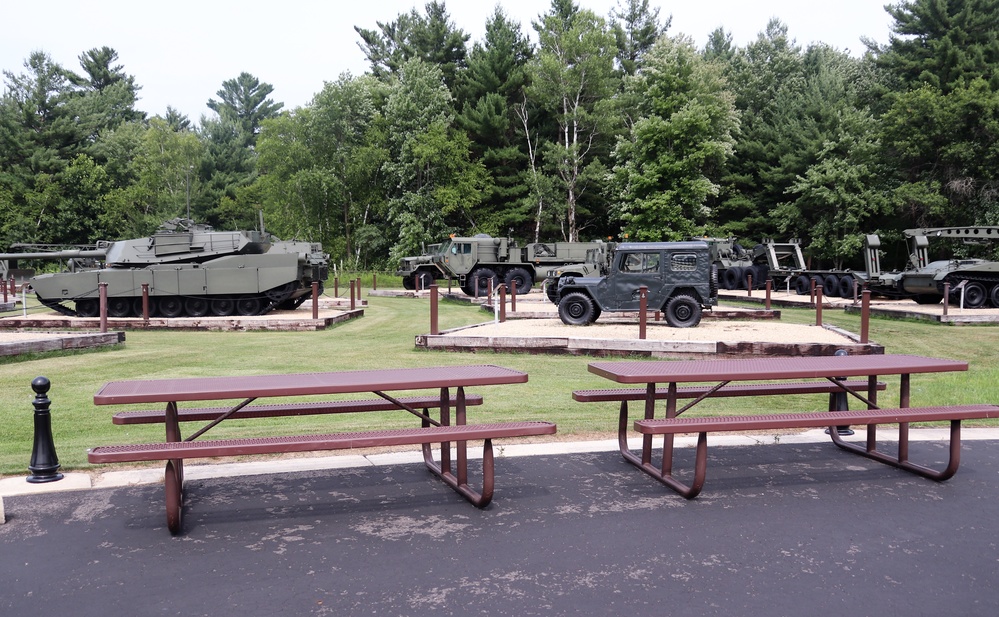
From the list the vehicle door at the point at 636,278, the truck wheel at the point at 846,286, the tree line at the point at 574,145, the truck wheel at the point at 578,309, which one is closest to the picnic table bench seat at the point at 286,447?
the vehicle door at the point at 636,278

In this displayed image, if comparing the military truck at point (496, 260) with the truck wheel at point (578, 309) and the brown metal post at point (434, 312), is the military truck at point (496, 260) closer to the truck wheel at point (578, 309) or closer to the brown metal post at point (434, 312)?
the truck wheel at point (578, 309)

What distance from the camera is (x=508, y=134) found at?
2055 inches

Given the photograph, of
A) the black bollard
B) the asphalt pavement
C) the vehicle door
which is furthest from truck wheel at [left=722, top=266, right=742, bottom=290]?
the black bollard

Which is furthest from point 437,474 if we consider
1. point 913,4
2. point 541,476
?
point 913,4

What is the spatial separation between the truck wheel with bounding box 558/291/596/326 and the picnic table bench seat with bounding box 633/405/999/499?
11725 millimetres

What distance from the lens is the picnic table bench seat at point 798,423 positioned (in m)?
5.02

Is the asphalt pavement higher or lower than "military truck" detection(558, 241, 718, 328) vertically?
lower

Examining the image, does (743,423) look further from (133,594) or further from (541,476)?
(133,594)

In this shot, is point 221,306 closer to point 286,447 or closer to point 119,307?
point 119,307

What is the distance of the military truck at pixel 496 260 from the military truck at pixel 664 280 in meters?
13.0

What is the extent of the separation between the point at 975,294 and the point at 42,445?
2359 centimetres

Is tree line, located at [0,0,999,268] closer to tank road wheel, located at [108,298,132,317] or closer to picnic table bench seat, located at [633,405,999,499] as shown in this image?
tank road wheel, located at [108,298,132,317]

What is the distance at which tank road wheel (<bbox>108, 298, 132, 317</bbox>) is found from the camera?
22.2m

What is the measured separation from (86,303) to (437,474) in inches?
777
